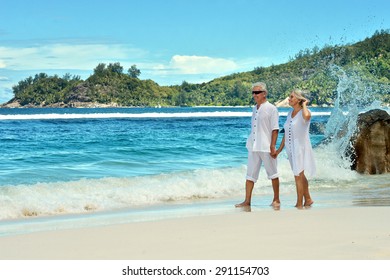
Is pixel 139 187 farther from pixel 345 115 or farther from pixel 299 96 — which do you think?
pixel 345 115

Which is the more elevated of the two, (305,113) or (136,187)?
(305,113)

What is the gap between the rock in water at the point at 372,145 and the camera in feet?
51.1

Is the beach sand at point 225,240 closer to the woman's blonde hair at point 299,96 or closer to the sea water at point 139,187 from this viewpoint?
the sea water at point 139,187

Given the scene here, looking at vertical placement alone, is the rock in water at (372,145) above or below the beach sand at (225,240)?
above

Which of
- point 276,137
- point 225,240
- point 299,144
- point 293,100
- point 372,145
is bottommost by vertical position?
point 225,240

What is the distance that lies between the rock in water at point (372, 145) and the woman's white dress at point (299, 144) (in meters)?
5.91

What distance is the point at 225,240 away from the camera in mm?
6738

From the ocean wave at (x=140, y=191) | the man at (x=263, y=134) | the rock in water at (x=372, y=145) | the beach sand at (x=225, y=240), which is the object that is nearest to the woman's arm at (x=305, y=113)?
the man at (x=263, y=134)

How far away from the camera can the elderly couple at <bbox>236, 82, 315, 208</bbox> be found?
9.82 m

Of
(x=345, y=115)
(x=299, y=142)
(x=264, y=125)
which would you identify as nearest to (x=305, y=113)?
(x=299, y=142)

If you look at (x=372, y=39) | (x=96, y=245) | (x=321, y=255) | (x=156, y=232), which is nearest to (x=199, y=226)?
(x=156, y=232)

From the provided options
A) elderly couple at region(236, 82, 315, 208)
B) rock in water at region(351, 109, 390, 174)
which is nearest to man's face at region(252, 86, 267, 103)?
elderly couple at region(236, 82, 315, 208)

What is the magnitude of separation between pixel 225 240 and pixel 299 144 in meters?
3.54

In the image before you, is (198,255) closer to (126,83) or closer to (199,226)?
(199,226)
